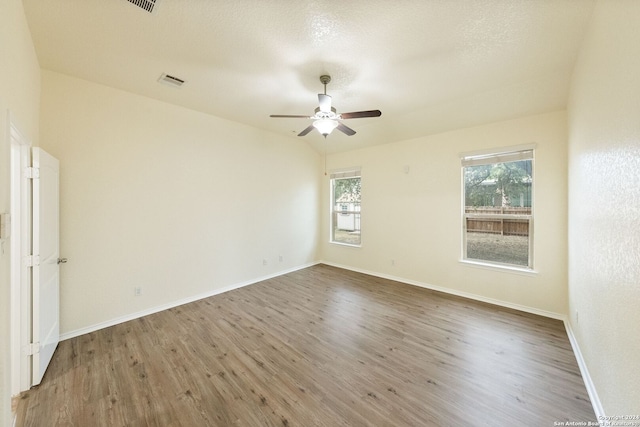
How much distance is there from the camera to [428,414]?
1.73m

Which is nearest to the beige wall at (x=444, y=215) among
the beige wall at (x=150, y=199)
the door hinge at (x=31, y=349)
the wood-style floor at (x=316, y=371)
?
the wood-style floor at (x=316, y=371)

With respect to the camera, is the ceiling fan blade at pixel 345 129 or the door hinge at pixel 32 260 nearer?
the door hinge at pixel 32 260

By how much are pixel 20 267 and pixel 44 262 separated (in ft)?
0.66

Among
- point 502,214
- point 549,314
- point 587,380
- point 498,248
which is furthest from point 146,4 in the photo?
point 549,314

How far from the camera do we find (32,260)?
6.47ft

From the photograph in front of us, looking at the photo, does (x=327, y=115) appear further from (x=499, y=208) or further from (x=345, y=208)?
(x=345, y=208)

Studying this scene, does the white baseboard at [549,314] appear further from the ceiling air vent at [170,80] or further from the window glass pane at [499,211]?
the ceiling air vent at [170,80]

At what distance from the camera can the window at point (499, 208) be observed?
3.48m

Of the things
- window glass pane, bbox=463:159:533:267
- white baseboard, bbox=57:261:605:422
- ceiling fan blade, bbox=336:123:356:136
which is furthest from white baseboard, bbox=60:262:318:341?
window glass pane, bbox=463:159:533:267

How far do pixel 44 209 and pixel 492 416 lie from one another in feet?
13.2

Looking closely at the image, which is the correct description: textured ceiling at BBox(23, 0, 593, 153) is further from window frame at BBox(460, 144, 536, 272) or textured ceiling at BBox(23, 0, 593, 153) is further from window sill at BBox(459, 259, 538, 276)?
window sill at BBox(459, 259, 538, 276)

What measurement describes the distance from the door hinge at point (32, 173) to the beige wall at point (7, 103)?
0.91 feet

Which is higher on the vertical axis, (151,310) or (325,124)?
(325,124)

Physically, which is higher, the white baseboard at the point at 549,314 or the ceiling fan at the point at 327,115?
the ceiling fan at the point at 327,115
